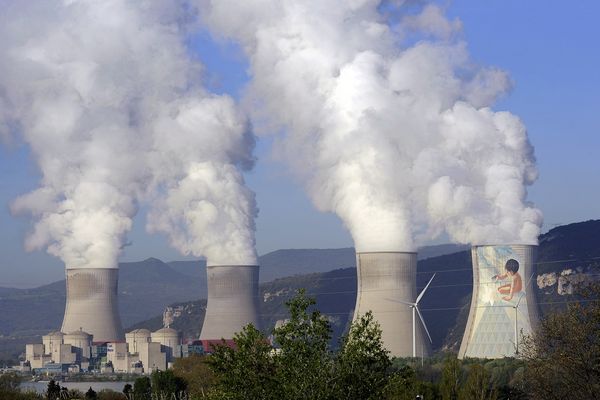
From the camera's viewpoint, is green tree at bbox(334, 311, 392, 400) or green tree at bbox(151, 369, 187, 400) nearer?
green tree at bbox(334, 311, 392, 400)

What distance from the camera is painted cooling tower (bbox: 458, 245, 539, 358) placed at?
61375 millimetres

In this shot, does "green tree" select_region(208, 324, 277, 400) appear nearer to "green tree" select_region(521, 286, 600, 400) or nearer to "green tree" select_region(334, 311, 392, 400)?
"green tree" select_region(334, 311, 392, 400)

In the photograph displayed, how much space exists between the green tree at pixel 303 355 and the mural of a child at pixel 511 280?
42.3 m

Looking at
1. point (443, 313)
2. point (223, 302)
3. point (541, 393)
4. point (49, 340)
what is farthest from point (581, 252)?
point (541, 393)

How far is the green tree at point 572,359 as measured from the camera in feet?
77.8

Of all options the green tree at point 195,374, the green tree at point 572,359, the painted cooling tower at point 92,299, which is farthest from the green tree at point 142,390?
the painted cooling tower at point 92,299

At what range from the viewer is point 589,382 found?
23.6 metres

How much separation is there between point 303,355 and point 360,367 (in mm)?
933

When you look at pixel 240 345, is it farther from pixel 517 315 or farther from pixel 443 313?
pixel 443 313

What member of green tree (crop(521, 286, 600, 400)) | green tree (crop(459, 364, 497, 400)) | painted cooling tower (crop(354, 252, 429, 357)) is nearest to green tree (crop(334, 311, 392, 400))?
green tree (crop(521, 286, 600, 400))

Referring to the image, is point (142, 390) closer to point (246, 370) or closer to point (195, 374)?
point (195, 374)

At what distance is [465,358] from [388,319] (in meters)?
4.57

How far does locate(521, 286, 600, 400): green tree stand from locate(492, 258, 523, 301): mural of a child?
3630cm

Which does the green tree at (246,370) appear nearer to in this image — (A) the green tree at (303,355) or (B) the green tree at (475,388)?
(A) the green tree at (303,355)
